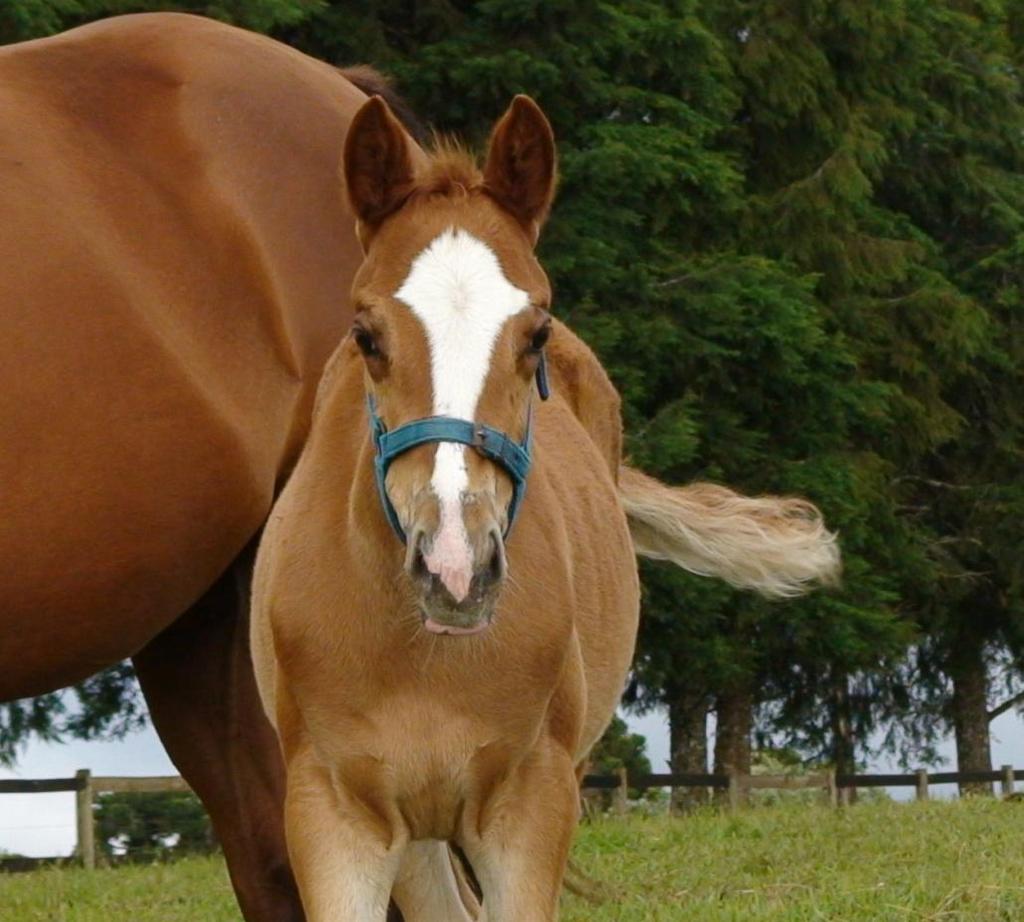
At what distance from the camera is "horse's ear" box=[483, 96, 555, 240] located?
3363 mm

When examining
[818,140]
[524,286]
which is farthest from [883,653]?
[524,286]

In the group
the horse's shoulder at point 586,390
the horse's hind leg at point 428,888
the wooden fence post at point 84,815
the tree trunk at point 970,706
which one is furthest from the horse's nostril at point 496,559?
the tree trunk at point 970,706

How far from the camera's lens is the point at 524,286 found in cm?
316

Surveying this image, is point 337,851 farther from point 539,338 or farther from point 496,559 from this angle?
point 539,338

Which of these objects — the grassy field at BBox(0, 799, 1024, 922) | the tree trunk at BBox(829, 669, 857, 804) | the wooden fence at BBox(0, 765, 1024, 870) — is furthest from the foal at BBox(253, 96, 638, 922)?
the tree trunk at BBox(829, 669, 857, 804)

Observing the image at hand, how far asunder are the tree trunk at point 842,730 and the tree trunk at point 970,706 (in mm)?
1259

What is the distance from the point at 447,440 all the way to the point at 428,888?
126 cm

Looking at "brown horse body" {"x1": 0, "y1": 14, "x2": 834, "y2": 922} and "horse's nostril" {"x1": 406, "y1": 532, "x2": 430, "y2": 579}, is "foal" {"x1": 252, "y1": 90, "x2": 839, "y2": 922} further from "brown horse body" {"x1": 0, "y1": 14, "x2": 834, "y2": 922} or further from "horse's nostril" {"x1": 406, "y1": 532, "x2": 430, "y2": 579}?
"brown horse body" {"x1": 0, "y1": 14, "x2": 834, "y2": 922}

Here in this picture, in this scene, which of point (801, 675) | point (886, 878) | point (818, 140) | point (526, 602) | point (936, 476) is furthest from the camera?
point (936, 476)

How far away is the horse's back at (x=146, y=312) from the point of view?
387 centimetres

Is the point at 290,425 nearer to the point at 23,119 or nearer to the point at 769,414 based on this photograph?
the point at 23,119

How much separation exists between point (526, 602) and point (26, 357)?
1136 millimetres

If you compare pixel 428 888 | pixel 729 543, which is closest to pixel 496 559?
pixel 428 888

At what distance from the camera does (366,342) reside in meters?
3.11
